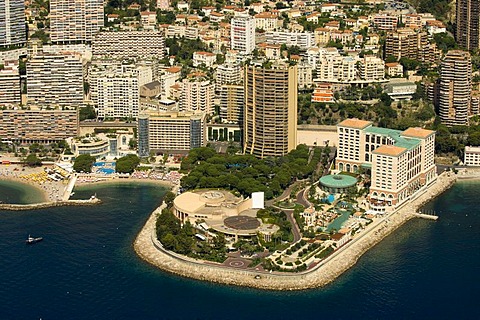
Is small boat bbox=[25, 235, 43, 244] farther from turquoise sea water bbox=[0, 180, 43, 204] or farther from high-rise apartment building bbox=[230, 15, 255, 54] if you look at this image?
high-rise apartment building bbox=[230, 15, 255, 54]

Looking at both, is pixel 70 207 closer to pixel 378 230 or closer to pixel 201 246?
pixel 201 246

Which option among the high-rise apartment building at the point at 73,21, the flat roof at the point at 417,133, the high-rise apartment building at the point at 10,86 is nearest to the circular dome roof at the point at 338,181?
the flat roof at the point at 417,133

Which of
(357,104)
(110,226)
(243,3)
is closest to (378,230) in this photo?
(110,226)

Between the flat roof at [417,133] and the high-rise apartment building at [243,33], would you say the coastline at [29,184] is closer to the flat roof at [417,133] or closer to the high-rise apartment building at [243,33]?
the flat roof at [417,133]

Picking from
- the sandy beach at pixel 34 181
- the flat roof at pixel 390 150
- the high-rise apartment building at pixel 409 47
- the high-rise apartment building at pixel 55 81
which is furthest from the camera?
the high-rise apartment building at pixel 409 47

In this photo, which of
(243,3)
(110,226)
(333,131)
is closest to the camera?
(110,226)

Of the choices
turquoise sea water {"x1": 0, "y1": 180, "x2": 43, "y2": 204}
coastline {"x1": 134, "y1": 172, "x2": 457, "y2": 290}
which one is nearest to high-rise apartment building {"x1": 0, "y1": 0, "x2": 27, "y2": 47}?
turquoise sea water {"x1": 0, "y1": 180, "x2": 43, "y2": 204}
